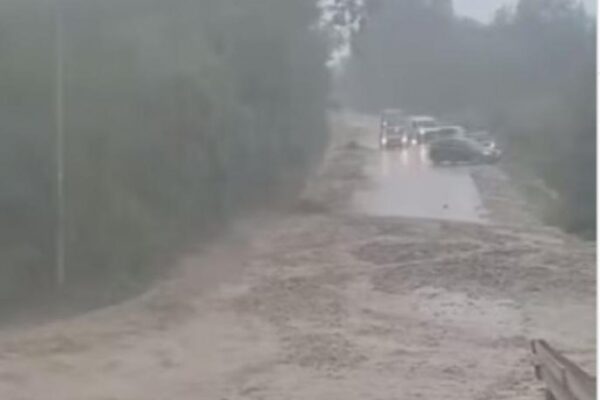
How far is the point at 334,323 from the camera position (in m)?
16.7

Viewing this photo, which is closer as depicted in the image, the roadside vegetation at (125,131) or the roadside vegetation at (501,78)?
the roadside vegetation at (125,131)

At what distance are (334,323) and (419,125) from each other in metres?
17.8

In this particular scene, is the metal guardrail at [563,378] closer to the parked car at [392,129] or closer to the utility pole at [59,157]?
the utility pole at [59,157]

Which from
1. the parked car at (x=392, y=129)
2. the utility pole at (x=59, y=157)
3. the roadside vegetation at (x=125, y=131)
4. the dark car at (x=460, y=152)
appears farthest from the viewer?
the parked car at (x=392, y=129)

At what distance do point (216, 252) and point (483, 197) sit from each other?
10.1 meters

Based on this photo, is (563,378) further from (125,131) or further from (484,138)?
(484,138)

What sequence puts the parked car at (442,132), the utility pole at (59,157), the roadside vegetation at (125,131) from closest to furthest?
the roadside vegetation at (125,131) → the utility pole at (59,157) → the parked car at (442,132)

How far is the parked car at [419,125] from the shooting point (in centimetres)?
3334

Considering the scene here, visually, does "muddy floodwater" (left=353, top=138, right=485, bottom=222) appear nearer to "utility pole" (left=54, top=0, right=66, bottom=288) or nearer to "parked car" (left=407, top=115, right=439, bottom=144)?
"parked car" (left=407, top=115, right=439, bottom=144)

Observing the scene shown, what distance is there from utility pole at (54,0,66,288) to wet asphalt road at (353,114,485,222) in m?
12.7

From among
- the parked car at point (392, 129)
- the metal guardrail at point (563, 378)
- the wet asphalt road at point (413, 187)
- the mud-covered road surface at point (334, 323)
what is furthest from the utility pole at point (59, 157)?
the parked car at point (392, 129)

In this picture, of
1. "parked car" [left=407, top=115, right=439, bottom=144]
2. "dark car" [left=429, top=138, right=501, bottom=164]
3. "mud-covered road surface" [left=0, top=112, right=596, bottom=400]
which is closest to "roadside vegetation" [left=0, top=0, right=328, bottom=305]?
"mud-covered road surface" [left=0, top=112, right=596, bottom=400]

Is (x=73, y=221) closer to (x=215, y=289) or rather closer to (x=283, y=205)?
(x=215, y=289)

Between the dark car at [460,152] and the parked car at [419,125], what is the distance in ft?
1.86
